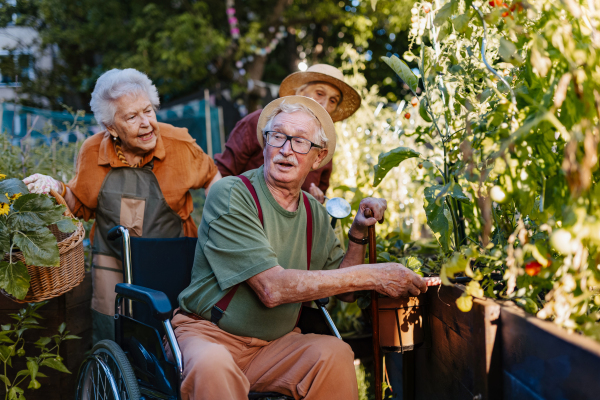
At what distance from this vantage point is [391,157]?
6.06ft

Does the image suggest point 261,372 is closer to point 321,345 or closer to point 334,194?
A: point 321,345

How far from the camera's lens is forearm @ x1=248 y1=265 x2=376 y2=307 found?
158 centimetres

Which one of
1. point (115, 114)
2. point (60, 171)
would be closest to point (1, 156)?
point (60, 171)

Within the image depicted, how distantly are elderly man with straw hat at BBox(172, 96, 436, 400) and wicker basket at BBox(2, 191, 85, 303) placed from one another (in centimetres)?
50

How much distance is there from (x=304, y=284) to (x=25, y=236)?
1.04 metres

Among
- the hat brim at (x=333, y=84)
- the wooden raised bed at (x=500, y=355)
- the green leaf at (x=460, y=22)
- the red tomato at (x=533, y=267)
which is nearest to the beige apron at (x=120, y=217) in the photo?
the hat brim at (x=333, y=84)

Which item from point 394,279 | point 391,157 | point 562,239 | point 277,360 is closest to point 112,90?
point 391,157

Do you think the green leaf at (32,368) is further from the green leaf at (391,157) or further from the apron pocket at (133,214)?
the green leaf at (391,157)

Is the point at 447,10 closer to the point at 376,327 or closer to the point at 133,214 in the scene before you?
the point at 376,327

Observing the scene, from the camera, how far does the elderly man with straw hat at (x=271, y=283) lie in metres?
1.59

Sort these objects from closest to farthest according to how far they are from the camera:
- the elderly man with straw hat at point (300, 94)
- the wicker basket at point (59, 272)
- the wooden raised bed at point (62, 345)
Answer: the wicker basket at point (59, 272), the wooden raised bed at point (62, 345), the elderly man with straw hat at point (300, 94)

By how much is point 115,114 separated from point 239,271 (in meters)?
1.07

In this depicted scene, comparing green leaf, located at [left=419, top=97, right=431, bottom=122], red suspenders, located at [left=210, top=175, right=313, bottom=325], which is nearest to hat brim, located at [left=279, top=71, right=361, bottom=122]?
green leaf, located at [left=419, top=97, right=431, bottom=122]

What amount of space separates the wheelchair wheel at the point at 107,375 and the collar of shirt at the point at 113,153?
33.2 inches
